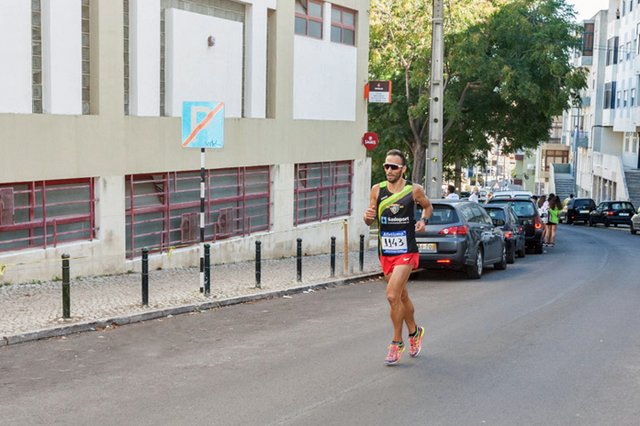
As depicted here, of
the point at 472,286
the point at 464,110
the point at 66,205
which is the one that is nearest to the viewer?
the point at 66,205

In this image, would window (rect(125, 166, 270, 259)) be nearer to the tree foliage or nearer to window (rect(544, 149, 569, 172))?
the tree foliage

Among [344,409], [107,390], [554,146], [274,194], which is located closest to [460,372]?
[344,409]

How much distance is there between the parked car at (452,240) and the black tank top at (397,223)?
854 centimetres

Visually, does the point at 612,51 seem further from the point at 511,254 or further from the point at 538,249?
the point at 511,254

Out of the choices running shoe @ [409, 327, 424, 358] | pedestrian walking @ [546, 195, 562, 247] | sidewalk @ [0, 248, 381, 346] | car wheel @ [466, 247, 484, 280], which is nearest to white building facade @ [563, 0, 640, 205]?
pedestrian walking @ [546, 195, 562, 247]

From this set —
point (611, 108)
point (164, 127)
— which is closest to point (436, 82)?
point (164, 127)

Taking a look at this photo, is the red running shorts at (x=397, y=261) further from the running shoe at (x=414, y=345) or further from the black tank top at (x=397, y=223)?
the running shoe at (x=414, y=345)

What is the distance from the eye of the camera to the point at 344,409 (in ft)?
24.5

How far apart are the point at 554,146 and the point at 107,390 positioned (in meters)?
105

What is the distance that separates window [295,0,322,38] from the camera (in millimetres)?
23500

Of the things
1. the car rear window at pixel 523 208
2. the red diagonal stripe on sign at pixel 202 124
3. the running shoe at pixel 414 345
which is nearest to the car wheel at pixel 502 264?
the car rear window at pixel 523 208

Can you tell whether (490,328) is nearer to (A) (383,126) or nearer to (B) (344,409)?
(B) (344,409)

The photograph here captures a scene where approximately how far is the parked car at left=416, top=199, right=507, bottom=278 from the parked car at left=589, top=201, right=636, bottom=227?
112 feet

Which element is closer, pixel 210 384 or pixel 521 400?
pixel 521 400
